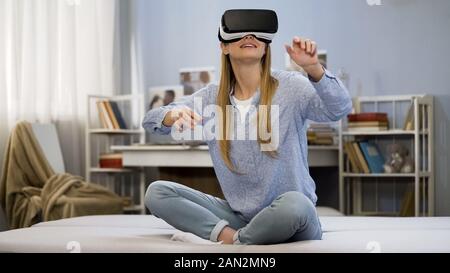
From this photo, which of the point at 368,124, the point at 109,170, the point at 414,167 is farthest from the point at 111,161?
the point at 414,167

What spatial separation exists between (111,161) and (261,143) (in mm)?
1182

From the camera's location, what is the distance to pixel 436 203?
1.08 m

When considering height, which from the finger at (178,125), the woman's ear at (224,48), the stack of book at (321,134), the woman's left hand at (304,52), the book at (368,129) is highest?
the woman's ear at (224,48)

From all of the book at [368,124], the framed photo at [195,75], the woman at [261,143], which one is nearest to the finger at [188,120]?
the woman at [261,143]

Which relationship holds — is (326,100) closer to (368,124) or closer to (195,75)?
(195,75)

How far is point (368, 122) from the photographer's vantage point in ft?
5.72

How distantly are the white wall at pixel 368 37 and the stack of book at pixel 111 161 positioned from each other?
815 mm

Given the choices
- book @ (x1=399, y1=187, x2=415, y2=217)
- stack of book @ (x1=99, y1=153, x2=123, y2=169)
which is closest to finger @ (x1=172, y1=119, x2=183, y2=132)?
book @ (x1=399, y1=187, x2=415, y2=217)

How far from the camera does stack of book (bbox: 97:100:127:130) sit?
6.98ft

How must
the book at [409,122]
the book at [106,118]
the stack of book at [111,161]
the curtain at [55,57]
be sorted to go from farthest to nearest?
the book at [106,118] → the stack of book at [111,161] → the book at [409,122] → the curtain at [55,57]

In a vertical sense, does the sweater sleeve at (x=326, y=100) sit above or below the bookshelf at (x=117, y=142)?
above

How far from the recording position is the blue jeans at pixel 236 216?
0.87m

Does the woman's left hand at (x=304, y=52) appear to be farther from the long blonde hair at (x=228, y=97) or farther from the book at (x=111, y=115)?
the book at (x=111, y=115)
